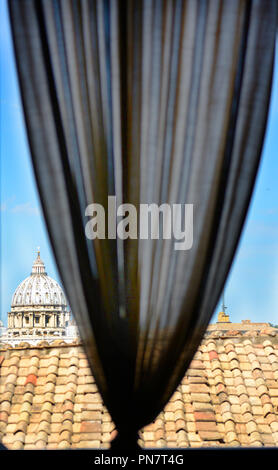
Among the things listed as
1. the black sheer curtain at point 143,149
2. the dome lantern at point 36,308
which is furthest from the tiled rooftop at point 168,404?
the dome lantern at point 36,308

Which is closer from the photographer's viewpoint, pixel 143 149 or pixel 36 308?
pixel 143 149

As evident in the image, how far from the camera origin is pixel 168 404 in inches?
119

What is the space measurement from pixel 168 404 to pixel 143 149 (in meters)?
1.86

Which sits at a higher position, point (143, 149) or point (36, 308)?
point (36, 308)

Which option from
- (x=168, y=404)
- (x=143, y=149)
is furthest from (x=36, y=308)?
(x=143, y=149)

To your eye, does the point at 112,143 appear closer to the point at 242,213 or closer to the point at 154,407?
the point at 242,213

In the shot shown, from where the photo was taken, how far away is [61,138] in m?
1.48

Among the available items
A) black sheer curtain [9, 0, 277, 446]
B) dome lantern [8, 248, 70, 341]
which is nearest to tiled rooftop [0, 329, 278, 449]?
black sheer curtain [9, 0, 277, 446]

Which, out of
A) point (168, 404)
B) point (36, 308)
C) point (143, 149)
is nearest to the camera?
point (143, 149)

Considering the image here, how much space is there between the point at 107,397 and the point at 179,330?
26 cm

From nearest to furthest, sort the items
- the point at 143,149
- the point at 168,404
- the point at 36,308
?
the point at 143,149, the point at 168,404, the point at 36,308

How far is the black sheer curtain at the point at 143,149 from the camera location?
1.47 m

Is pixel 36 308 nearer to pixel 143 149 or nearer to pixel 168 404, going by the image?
pixel 168 404

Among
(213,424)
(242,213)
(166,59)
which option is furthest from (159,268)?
(213,424)
